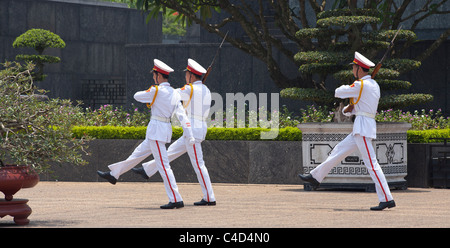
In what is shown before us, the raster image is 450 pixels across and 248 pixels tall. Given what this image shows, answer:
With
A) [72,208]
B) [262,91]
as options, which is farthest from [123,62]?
[72,208]

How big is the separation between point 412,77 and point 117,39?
1422cm

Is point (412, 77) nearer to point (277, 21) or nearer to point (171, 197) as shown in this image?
point (277, 21)

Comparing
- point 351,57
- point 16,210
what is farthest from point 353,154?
point 16,210

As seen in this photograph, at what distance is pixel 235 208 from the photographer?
39.1 ft

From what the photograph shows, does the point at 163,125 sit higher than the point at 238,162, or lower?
higher

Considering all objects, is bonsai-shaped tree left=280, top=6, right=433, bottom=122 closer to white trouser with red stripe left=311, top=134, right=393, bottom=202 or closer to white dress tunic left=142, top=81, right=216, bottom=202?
white trouser with red stripe left=311, top=134, right=393, bottom=202

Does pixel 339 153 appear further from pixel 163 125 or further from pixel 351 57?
pixel 351 57

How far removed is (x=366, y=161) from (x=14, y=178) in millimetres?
4971

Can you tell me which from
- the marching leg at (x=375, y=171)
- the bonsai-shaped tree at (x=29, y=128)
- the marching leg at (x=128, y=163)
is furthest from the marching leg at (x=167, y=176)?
the marching leg at (x=375, y=171)

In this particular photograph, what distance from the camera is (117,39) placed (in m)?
31.2

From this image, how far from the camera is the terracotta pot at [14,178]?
9.84 m

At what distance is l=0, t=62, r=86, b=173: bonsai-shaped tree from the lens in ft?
32.4

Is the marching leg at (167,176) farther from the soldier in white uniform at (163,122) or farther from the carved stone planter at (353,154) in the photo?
the carved stone planter at (353,154)

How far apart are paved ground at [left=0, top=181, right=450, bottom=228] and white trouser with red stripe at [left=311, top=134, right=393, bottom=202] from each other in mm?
311
